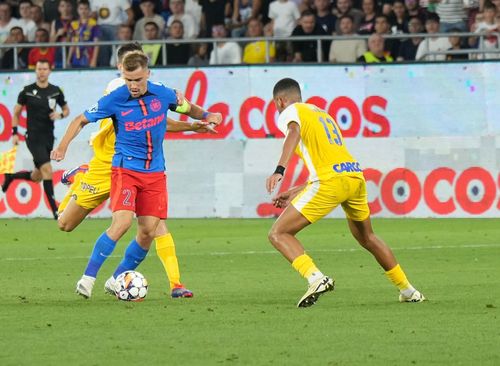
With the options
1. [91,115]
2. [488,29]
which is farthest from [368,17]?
[91,115]

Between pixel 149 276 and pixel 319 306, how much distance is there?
3488mm

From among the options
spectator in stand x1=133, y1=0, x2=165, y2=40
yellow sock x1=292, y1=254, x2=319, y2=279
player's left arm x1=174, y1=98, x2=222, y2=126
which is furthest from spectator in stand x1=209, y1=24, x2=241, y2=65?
yellow sock x1=292, y1=254, x2=319, y2=279

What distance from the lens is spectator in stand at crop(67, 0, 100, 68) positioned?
81.1ft

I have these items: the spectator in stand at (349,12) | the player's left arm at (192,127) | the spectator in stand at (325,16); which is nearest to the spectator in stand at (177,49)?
the spectator in stand at (325,16)

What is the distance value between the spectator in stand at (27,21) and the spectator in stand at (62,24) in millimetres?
418

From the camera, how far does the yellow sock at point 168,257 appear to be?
12.1 m

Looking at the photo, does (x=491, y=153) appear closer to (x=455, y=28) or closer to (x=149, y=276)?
(x=455, y=28)

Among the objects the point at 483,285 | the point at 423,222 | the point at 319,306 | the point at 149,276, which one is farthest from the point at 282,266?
the point at 423,222

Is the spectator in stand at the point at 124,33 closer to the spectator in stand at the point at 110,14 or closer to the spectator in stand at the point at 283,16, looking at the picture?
the spectator in stand at the point at 110,14

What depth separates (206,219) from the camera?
2359cm

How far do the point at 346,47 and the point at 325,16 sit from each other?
45.2 inches

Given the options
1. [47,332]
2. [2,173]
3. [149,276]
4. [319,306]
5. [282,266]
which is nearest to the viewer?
[47,332]

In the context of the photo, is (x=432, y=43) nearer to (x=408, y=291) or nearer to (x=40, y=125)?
(x=40, y=125)

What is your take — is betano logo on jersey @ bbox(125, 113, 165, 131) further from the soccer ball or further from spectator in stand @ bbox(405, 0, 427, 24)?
spectator in stand @ bbox(405, 0, 427, 24)
